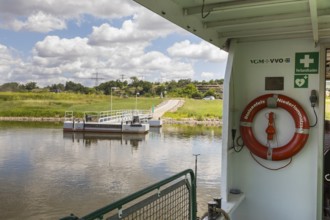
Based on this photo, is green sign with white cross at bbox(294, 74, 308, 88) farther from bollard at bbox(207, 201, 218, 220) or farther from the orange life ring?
bollard at bbox(207, 201, 218, 220)

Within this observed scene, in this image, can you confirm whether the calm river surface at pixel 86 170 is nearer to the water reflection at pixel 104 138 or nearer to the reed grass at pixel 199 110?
the water reflection at pixel 104 138

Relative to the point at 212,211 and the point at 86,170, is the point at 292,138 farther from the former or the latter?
the point at 86,170

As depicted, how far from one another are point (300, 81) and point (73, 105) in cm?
3997

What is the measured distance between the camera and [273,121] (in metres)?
2.65

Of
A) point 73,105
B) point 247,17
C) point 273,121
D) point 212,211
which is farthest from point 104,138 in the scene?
point 73,105

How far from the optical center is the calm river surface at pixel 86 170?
848 cm

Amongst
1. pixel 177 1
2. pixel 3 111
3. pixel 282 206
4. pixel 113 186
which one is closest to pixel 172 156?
pixel 113 186

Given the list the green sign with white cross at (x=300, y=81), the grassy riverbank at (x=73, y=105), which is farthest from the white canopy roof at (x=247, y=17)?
the grassy riverbank at (x=73, y=105)

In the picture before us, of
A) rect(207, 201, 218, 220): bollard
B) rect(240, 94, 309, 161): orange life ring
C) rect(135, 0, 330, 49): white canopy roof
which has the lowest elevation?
rect(207, 201, 218, 220): bollard

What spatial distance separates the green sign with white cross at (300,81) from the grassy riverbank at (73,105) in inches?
1151

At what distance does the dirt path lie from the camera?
34.9 m

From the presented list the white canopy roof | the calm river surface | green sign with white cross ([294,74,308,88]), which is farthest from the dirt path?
the white canopy roof

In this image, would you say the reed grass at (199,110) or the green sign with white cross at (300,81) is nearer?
the green sign with white cross at (300,81)

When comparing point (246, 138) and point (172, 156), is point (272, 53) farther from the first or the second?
point (172, 156)
